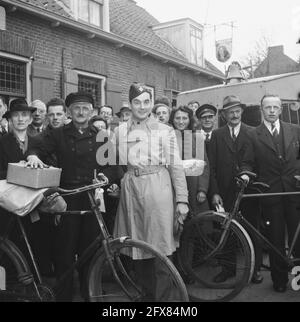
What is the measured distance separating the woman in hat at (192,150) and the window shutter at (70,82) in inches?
205

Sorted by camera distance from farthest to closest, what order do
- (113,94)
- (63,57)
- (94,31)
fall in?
(113,94) < (94,31) < (63,57)

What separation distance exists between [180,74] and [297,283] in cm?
1103

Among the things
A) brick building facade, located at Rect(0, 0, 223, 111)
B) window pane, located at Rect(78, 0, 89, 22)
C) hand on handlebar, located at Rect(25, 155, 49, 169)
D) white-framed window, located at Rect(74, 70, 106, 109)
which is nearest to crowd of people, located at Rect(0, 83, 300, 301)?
hand on handlebar, located at Rect(25, 155, 49, 169)

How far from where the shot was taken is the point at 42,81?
897 cm

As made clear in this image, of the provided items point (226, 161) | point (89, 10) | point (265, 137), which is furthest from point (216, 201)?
point (89, 10)

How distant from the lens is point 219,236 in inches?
151

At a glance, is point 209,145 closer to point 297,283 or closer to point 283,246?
point 283,246

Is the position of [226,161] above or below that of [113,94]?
below

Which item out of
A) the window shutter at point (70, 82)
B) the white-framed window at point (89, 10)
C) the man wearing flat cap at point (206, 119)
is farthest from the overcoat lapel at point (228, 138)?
the white-framed window at point (89, 10)

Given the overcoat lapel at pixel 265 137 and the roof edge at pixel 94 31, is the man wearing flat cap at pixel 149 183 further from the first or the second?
the roof edge at pixel 94 31

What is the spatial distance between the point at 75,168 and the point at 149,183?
0.69 m

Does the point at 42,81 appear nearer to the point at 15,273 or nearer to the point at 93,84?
the point at 93,84

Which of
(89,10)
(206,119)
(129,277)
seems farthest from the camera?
(89,10)
